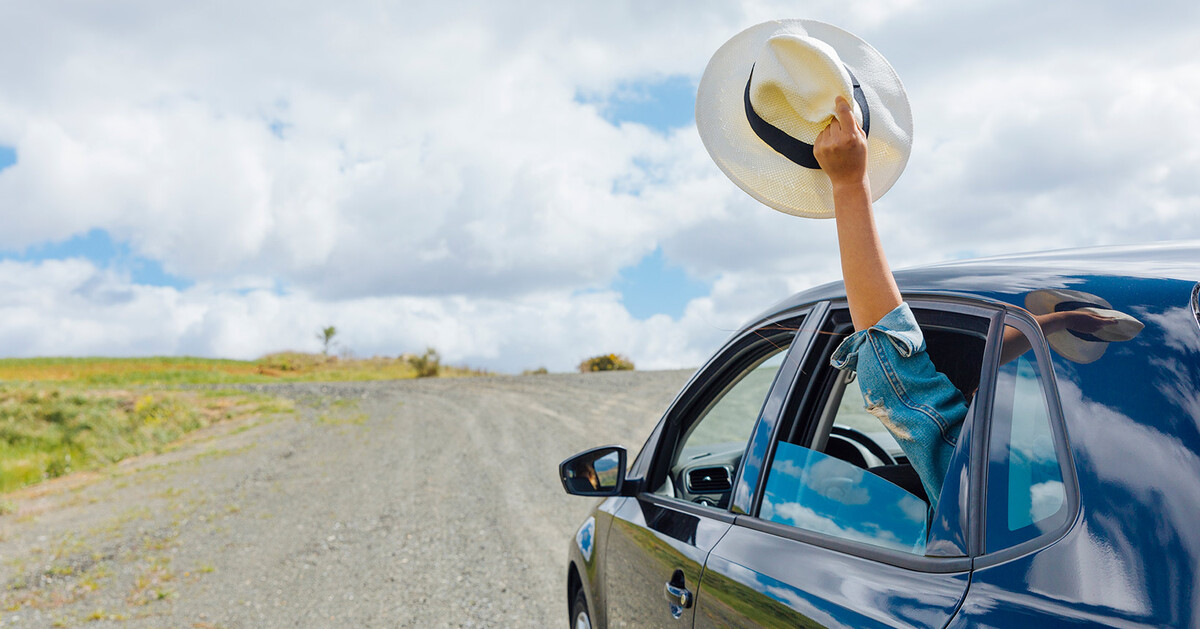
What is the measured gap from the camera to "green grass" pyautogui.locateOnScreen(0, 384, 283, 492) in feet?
57.7

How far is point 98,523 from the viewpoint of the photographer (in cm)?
1102

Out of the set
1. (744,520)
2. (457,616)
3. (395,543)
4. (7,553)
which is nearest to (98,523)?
(7,553)

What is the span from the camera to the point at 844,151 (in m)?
1.53

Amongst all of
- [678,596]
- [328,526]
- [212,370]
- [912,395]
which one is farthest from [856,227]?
[212,370]

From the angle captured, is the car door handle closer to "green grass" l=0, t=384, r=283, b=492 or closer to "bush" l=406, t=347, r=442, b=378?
"green grass" l=0, t=384, r=283, b=492

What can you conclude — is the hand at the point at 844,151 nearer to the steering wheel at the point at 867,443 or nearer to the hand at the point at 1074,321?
the hand at the point at 1074,321

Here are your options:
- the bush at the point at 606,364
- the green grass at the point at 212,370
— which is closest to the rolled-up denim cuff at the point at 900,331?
the bush at the point at 606,364

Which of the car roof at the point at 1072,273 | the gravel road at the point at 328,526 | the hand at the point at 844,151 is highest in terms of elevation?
the hand at the point at 844,151

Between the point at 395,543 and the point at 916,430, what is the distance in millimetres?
7679

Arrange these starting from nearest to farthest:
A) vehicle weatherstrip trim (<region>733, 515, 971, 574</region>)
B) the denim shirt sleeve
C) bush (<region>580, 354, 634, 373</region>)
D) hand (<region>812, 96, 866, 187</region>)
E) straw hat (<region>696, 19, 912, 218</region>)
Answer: vehicle weatherstrip trim (<region>733, 515, 971, 574</region>) → the denim shirt sleeve → hand (<region>812, 96, 866, 187</region>) → straw hat (<region>696, 19, 912, 218</region>) → bush (<region>580, 354, 634, 373</region>)

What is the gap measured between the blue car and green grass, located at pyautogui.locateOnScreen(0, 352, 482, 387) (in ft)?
99.7

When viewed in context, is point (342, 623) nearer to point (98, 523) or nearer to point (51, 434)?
point (98, 523)

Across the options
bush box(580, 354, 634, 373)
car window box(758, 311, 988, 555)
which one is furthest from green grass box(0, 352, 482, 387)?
car window box(758, 311, 988, 555)

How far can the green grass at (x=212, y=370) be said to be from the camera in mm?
35406
